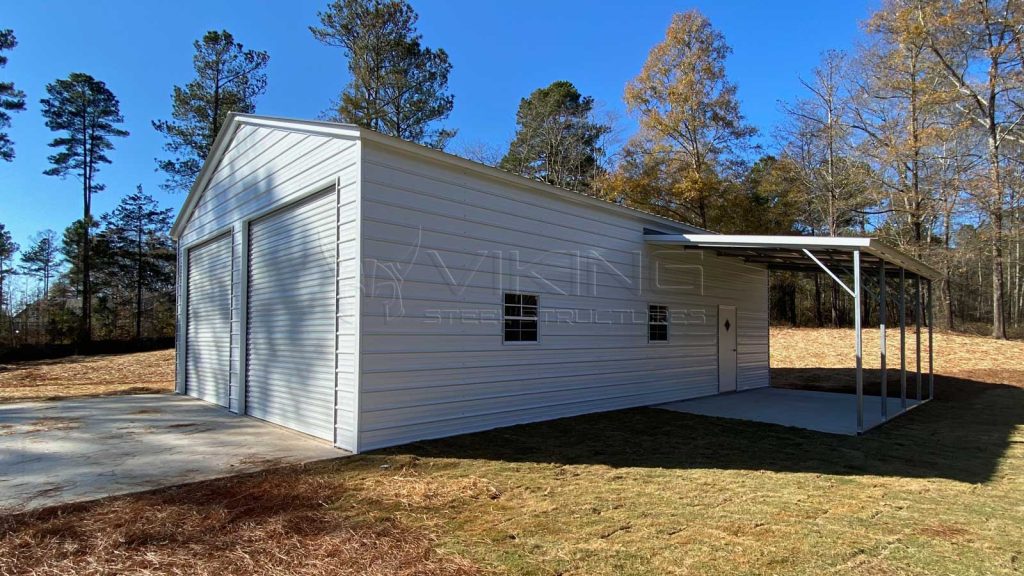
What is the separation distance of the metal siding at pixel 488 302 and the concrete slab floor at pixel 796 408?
33.4 inches

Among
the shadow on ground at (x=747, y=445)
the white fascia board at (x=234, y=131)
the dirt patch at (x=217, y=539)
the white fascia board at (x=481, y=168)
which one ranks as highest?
the white fascia board at (x=234, y=131)

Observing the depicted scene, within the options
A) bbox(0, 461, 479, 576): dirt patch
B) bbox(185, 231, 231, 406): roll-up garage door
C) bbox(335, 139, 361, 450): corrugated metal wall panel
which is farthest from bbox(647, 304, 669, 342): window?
bbox(185, 231, 231, 406): roll-up garage door

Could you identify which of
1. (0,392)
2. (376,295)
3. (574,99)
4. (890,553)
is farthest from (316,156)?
(574,99)

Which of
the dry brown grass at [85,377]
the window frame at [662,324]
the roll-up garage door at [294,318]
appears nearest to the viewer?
the roll-up garage door at [294,318]

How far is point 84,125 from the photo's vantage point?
82.6ft

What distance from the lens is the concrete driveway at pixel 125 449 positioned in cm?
464

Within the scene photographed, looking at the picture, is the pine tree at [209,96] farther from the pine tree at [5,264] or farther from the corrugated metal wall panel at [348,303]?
the corrugated metal wall panel at [348,303]

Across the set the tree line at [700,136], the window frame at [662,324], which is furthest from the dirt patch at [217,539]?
the tree line at [700,136]

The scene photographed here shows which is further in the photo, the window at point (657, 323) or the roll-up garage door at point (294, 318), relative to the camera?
the window at point (657, 323)

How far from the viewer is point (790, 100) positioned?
2148 cm

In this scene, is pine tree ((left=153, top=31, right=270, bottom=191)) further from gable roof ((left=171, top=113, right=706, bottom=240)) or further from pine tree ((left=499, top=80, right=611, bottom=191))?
gable roof ((left=171, top=113, right=706, bottom=240))

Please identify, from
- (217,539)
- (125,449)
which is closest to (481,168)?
(217,539)

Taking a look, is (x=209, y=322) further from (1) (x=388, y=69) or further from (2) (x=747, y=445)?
(1) (x=388, y=69)

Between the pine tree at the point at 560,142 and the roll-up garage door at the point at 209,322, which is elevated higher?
the pine tree at the point at 560,142
